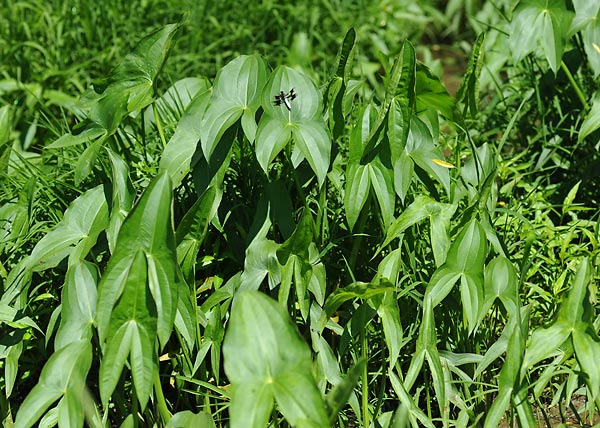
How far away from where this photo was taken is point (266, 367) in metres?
1.79

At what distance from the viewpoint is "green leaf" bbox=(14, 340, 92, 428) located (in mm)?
2018

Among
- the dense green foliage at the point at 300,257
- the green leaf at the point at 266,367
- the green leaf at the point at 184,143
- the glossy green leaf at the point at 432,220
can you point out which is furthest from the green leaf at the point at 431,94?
the green leaf at the point at 266,367

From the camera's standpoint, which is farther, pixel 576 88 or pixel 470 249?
pixel 576 88

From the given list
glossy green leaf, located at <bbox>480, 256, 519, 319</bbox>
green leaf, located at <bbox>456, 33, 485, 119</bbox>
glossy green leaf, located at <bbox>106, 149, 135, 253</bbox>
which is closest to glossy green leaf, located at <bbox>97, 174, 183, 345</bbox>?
glossy green leaf, located at <bbox>106, 149, 135, 253</bbox>

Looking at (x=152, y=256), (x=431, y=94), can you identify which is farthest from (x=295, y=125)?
(x=152, y=256)

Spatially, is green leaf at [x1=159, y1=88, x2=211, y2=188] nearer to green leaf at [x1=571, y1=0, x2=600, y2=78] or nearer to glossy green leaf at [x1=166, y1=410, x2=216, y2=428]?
glossy green leaf at [x1=166, y1=410, x2=216, y2=428]

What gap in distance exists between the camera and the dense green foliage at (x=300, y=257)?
2.01 m

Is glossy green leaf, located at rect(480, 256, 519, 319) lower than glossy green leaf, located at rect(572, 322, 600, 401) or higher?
lower

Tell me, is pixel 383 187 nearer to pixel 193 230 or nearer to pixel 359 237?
pixel 359 237

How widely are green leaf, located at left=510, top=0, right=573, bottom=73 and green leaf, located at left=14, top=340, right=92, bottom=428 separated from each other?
158cm

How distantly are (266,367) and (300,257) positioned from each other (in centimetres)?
60

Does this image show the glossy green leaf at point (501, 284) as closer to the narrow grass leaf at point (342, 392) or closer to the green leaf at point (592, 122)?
the green leaf at point (592, 122)

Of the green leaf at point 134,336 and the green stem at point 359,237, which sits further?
the green stem at point 359,237

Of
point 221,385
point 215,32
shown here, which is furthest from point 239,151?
point 215,32
